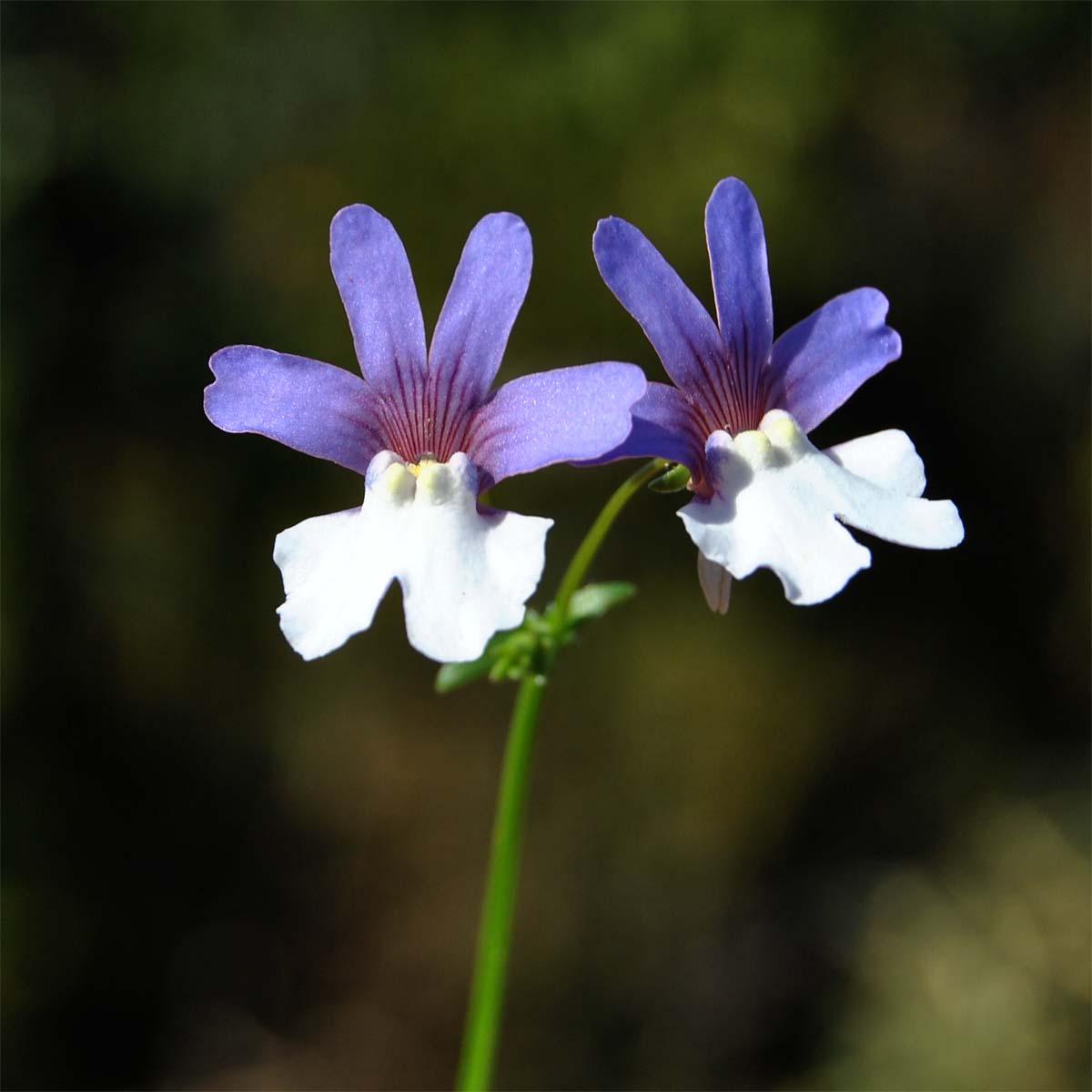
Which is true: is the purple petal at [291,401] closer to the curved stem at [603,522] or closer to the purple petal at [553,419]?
the purple petal at [553,419]

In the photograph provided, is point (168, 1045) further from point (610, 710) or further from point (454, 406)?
point (454, 406)

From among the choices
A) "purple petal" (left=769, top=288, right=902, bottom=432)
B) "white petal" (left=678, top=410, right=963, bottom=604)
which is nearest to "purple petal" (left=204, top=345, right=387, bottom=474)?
"white petal" (left=678, top=410, right=963, bottom=604)

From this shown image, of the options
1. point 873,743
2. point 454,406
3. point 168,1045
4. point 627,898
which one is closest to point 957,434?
point 873,743

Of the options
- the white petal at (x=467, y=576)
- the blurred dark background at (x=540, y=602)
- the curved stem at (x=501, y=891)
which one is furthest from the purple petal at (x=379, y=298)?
the blurred dark background at (x=540, y=602)

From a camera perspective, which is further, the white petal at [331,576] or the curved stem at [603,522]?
the curved stem at [603,522]

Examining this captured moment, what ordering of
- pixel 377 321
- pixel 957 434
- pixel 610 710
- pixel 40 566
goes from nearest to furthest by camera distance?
pixel 377 321
pixel 40 566
pixel 610 710
pixel 957 434

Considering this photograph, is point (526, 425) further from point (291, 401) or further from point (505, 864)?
point (505, 864)

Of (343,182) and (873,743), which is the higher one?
(343,182)
